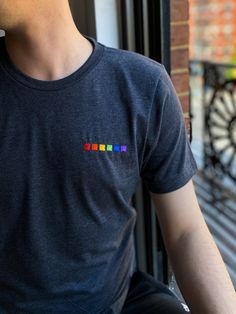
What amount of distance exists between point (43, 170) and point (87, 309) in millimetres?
340

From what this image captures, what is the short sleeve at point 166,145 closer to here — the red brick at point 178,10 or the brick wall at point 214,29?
the red brick at point 178,10

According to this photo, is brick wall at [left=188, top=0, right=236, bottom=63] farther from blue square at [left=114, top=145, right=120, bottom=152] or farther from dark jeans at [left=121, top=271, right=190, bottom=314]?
blue square at [left=114, top=145, right=120, bottom=152]

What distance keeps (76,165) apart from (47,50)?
24 centimetres

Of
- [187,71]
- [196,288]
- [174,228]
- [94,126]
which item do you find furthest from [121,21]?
[196,288]

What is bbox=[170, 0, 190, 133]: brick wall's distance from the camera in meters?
1.22

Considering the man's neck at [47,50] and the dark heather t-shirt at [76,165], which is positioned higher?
the man's neck at [47,50]

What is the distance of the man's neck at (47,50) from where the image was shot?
2.69ft

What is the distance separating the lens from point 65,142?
829mm

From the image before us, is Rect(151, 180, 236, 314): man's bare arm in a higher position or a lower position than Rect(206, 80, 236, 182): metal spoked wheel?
higher

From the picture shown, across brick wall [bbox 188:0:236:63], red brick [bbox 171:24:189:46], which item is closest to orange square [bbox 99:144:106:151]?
red brick [bbox 171:24:189:46]

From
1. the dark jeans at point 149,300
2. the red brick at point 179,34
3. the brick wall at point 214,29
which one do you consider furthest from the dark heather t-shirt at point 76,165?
the brick wall at point 214,29

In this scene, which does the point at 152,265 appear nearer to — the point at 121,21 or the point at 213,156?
the point at 121,21

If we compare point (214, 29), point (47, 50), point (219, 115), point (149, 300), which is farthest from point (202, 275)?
point (214, 29)

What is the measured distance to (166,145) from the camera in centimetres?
90
